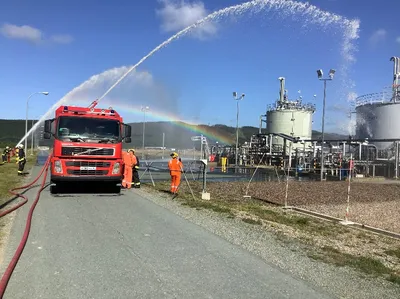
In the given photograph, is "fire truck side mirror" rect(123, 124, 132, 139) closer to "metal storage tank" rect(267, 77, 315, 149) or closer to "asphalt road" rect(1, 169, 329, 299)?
"asphalt road" rect(1, 169, 329, 299)

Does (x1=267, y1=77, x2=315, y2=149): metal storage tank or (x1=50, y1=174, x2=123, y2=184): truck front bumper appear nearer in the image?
(x1=50, y1=174, x2=123, y2=184): truck front bumper

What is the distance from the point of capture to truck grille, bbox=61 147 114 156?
45.3 feet

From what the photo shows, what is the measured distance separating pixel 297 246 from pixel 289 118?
165 ft

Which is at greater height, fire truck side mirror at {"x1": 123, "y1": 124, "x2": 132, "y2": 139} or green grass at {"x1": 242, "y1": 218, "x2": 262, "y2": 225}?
fire truck side mirror at {"x1": 123, "y1": 124, "x2": 132, "y2": 139}

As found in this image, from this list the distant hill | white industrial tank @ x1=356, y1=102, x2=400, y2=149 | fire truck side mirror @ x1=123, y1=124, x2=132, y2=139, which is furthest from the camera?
the distant hill

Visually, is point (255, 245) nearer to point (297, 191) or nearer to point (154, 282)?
point (154, 282)

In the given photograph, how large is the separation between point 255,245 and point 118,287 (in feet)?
10.8

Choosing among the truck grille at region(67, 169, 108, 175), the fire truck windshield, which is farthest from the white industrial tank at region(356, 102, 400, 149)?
the truck grille at region(67, 169, 108, 175)

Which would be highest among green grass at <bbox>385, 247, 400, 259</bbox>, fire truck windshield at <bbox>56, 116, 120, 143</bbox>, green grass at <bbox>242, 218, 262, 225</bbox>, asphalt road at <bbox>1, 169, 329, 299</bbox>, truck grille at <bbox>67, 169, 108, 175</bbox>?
fire truck windshield at <bbox>56, 116, 120, 143</bbox>

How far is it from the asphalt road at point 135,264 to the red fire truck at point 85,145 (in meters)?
4.15

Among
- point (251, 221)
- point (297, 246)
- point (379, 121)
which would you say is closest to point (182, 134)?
point (379, 121)

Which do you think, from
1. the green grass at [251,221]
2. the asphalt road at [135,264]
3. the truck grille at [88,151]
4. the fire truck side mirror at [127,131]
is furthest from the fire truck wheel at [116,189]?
the green grass at [251,221]

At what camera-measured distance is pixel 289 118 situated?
5653 centimetres

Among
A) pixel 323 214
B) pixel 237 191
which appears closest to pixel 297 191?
pixel 237 191
